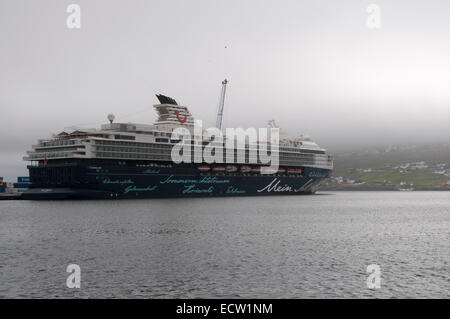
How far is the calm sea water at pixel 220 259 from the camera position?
26.5 m

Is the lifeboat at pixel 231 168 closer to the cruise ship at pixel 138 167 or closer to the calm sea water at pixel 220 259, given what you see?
the cruise ship at pixel 138 167

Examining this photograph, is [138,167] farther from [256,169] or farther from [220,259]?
[220,259]

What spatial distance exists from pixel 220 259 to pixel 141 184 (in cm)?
7416

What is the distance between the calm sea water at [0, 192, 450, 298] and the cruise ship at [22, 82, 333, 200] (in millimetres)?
41183

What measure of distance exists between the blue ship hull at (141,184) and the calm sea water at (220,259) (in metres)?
39.5

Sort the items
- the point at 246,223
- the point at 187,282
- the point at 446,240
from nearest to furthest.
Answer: the point at 187,282 < the point at 446,240 < the point at 246,223

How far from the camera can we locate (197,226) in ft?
186

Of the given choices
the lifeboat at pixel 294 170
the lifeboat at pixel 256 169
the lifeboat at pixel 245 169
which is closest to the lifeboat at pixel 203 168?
the lifeboat at pixel 245 169

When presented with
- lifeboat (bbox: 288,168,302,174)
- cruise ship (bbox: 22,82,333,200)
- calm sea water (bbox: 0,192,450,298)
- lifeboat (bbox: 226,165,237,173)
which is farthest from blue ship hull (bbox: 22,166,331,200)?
calm sea water (bbox: 0,192,450,298)

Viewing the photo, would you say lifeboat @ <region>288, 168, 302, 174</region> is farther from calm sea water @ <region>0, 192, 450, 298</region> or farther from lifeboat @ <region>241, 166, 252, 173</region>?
calm sea water @ <region>0, 192, 450, 298</region>

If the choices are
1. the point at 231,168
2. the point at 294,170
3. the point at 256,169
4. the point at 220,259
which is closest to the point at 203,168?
the point at 231,168
